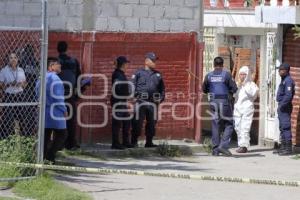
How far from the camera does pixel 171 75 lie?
16500 mm

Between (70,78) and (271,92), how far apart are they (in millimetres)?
4581

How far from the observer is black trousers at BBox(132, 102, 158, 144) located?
15.3 meters

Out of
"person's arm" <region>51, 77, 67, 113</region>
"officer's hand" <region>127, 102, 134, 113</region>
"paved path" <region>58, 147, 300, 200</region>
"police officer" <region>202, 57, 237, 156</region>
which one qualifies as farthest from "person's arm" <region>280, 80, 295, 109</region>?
"person's arm" <region>51, 77, 67, 113</region>

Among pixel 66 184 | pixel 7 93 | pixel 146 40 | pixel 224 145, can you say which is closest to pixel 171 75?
pixel 146 40

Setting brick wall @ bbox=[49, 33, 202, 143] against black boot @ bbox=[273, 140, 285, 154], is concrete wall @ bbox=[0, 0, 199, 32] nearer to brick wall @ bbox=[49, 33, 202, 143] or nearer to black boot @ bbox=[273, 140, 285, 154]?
brick wall @ bbox=[49, 33, 202, 143]

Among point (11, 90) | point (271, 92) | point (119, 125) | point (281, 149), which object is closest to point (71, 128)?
point (119, 125)

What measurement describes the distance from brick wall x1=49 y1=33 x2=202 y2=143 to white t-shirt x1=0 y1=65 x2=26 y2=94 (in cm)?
248

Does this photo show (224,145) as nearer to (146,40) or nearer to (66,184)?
(146,40)

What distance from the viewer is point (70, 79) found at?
14.5m

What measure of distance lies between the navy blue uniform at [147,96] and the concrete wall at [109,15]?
111 cm

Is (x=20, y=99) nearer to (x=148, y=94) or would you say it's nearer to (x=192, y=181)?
(x=192, y=181)

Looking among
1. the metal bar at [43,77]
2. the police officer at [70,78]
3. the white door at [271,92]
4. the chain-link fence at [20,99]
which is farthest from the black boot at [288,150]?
the metal bar at [43,77]

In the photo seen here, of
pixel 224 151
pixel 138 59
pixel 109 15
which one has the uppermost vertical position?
pixel 109 15

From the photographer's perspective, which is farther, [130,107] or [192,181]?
[130,107]
